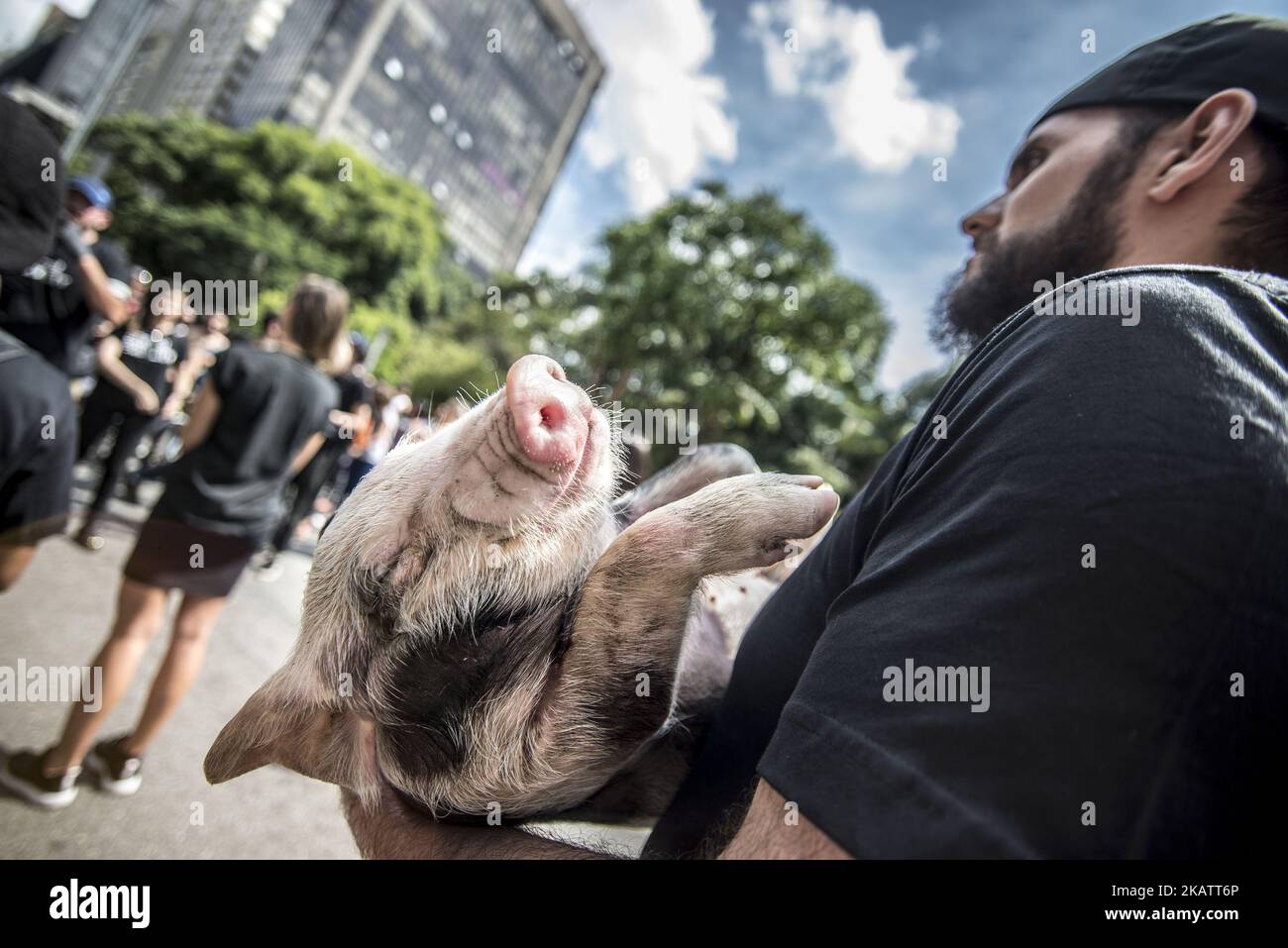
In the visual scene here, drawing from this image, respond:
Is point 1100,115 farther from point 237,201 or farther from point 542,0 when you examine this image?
point 542,0

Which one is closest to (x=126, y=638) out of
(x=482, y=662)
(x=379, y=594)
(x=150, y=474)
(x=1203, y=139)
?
(x=150, y=474)

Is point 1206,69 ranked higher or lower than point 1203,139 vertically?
higher

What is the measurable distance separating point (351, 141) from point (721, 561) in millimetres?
86754

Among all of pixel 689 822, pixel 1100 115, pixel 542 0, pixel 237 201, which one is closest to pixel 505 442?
pixel 689 822

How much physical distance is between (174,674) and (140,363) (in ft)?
18.1

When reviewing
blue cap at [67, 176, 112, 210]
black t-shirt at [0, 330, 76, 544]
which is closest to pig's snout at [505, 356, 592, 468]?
black t-shirt at [0, 330, 76, 544]

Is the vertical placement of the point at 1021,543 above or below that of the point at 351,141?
below

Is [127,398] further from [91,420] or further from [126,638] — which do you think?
[126,638]

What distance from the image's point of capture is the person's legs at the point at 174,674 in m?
3.62

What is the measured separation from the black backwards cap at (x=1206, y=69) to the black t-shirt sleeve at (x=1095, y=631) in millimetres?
831

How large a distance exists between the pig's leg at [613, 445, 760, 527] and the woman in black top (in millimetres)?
2971

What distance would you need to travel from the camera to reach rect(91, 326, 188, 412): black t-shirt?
722 cm

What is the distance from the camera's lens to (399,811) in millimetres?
1588

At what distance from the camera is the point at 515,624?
1.50 metres
